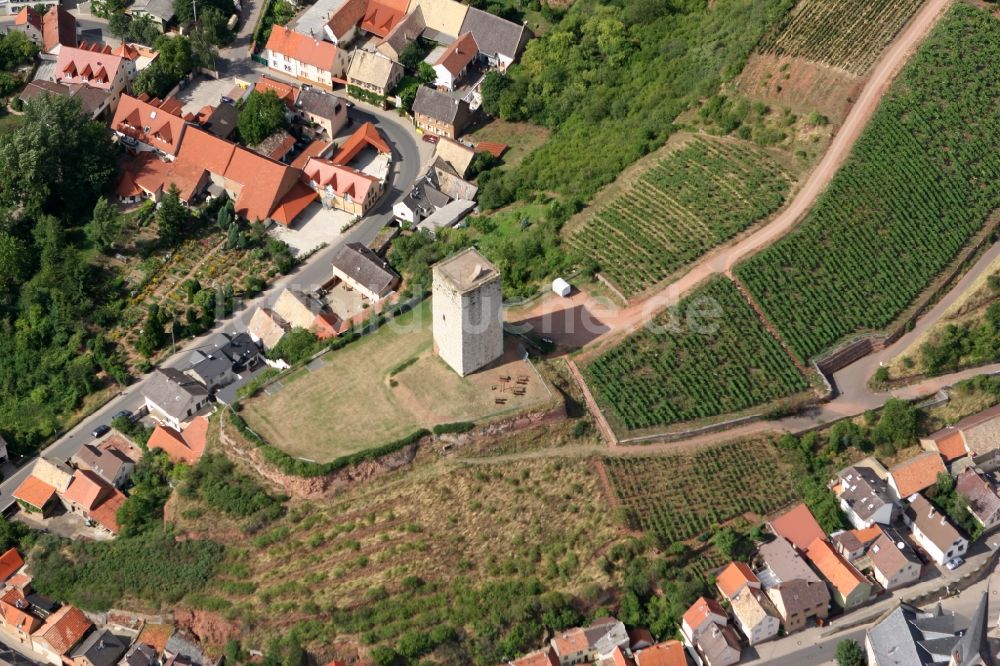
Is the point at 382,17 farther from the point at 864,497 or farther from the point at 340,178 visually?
the point at 864,497

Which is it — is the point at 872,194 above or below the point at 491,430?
above

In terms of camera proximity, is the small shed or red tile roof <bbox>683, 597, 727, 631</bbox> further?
the small shed

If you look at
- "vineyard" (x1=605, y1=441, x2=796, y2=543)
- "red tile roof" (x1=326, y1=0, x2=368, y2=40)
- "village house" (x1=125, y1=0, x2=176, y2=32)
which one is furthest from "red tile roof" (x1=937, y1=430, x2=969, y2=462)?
"village house" (x1=125, y1=0, x2=176, y2=32)

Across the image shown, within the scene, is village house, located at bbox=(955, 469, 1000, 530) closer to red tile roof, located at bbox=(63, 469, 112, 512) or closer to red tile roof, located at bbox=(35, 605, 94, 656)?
red tile roof, located at bbox=(35, 605, 94, 656)

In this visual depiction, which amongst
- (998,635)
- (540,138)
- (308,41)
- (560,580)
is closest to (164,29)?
(308,41)

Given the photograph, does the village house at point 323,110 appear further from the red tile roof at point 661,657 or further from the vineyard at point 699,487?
the red tile roof at point 661,657

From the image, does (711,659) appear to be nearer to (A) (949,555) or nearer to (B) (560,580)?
(B) (560,580)
